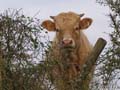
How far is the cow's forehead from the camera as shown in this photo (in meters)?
13.8

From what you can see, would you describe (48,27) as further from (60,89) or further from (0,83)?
(0,83)

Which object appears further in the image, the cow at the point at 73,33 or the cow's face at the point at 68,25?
the cow's face at the point at 68,25

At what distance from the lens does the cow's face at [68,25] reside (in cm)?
1325

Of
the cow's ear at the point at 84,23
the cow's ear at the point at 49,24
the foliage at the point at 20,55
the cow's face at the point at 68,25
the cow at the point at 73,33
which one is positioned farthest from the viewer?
the cow's ear at the point at 84,23

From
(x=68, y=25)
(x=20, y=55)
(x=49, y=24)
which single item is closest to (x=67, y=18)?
(x=68, y=25)

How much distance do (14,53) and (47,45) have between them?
0.61m

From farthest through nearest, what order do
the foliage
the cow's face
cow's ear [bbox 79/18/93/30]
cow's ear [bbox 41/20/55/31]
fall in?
cow's ear [bbox 79/18/93/30] → cow's ear [bbox 41/20/55/31] → the cow's face → the foliage

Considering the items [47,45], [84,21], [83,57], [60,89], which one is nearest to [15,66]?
[47,45]

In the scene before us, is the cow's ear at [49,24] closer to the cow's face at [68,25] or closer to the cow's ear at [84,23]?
the cow's face at [68,25]

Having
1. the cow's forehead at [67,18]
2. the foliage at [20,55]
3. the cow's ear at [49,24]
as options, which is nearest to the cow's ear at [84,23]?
the cow's forehead at [67,18]

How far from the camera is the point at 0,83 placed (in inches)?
272

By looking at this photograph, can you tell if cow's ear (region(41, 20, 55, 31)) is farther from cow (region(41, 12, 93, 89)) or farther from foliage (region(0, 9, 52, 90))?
foliage (region(0, 9, 52, 90))

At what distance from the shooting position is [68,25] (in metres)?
13.6

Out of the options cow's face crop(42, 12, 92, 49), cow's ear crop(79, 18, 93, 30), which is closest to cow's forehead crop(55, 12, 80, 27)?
cow's face crop(42, 12, 92, 49)
